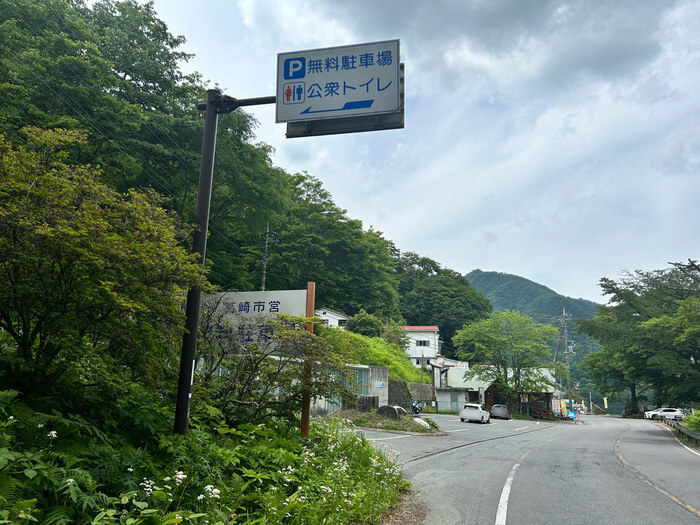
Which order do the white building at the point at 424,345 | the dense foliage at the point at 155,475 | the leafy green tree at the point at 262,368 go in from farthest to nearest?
the white building at the point at 424,345
the leafy green tree at the point at 262,368
the dense foliage at the point at 155,475

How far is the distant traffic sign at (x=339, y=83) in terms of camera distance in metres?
6.20

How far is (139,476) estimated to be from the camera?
4.70 metres

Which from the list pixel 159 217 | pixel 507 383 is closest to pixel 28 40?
pixel 159 217

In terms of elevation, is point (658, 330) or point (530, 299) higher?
point (530, 299)

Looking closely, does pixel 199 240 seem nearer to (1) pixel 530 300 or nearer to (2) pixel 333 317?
(2) pixel 333 317

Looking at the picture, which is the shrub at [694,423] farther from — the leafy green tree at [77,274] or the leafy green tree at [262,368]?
the leafy green tree at [77,274]

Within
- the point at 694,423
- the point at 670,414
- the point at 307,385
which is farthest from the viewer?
the point at 670,414

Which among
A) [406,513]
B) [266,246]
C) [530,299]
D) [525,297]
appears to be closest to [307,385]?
[406,513]

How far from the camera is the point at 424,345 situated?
219 ft

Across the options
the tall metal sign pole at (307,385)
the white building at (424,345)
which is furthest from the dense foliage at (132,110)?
the white building at (424,345)

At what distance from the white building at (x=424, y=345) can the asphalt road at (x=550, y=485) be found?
49.3 meters

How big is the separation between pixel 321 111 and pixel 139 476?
16.4 feet

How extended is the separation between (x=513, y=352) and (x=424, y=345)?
1980 centimetres

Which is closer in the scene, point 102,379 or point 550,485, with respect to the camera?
point 102,379
